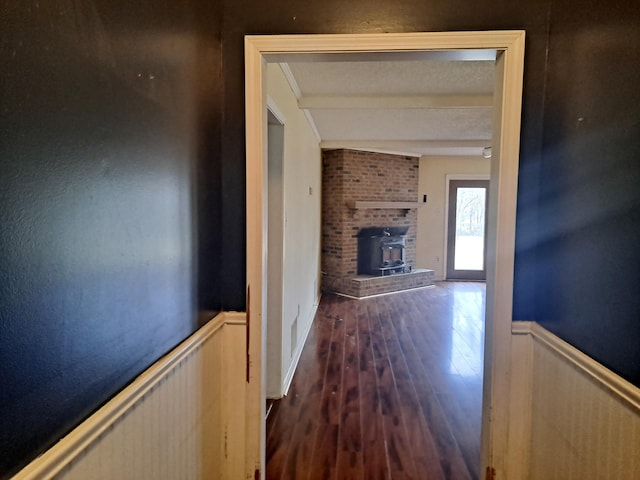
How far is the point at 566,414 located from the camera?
1.34 meters

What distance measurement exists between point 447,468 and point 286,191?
2.10 metres

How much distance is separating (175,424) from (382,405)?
1.87 metres

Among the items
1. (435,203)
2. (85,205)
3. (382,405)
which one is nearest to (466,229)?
(435,203)

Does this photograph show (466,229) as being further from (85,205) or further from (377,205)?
(85,205)

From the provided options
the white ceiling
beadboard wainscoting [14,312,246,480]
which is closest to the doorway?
the white ceiling

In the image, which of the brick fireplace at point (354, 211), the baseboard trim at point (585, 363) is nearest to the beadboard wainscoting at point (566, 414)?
the baseboard trim at point (585, 363)

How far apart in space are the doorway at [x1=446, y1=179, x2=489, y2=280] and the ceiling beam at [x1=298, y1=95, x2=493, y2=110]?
4.64m

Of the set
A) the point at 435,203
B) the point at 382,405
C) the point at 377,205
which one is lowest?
the point at 382,405

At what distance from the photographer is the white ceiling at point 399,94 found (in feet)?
8.86

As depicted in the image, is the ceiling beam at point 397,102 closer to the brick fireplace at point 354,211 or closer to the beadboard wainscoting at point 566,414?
the beadboard wainscoting at point 566,414

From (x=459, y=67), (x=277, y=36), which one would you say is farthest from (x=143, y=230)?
(x=459, y=67)

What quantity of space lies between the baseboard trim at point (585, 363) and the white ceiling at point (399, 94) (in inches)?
44.2

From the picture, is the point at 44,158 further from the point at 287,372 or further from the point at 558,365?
the point at 287,372

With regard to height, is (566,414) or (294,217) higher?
(294,217)
